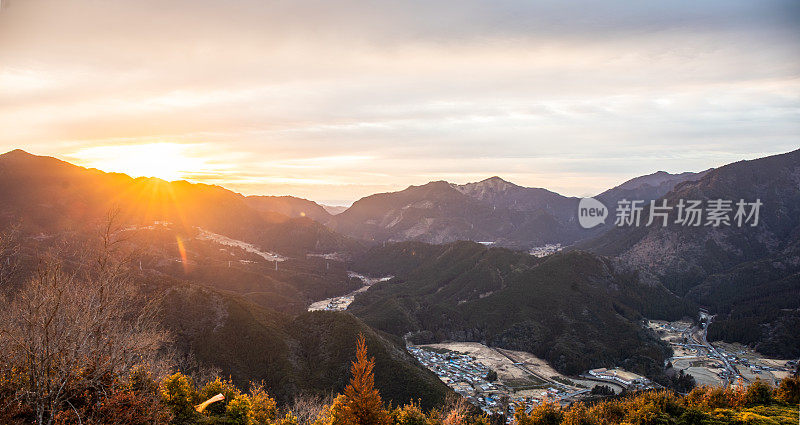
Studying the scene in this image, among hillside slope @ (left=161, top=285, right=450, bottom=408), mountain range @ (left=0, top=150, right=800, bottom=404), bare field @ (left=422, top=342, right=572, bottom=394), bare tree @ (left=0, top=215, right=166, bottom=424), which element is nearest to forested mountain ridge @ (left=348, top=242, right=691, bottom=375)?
mountain range @ (left=0, top=150, right=800, bottom=404)

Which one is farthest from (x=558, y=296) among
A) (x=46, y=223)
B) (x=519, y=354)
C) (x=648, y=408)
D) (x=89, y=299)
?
(x=46, y=223)

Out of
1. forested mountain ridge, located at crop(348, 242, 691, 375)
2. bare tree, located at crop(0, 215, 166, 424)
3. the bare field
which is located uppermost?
bare tree, located at crop(0, 215, 166, 424)

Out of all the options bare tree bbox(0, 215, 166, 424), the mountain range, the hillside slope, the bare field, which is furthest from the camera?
the bare field

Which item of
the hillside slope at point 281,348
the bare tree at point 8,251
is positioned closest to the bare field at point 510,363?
the hillside slope at point 281,348

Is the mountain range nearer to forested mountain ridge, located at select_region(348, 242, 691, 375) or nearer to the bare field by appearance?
forested mountain ridge, located at select_region(348, 242, 691, 375)

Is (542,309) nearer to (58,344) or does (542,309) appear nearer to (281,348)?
(281,348)

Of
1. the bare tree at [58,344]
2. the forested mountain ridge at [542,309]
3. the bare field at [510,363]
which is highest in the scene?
the bare tree at [58,344]

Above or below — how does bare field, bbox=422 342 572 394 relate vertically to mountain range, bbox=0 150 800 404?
below

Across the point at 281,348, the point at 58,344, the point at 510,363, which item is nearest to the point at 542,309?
the point at 510,363

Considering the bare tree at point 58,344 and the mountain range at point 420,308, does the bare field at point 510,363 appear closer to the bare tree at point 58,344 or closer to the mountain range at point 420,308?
the mountain range at point 420,308

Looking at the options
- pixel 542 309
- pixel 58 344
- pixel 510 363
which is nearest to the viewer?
pixel 58 344

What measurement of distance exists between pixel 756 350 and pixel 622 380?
65.1 meters

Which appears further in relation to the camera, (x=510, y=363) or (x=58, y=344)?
(x=510, y=363)

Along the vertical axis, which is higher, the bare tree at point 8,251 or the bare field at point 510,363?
the bare tree at point 8,251
